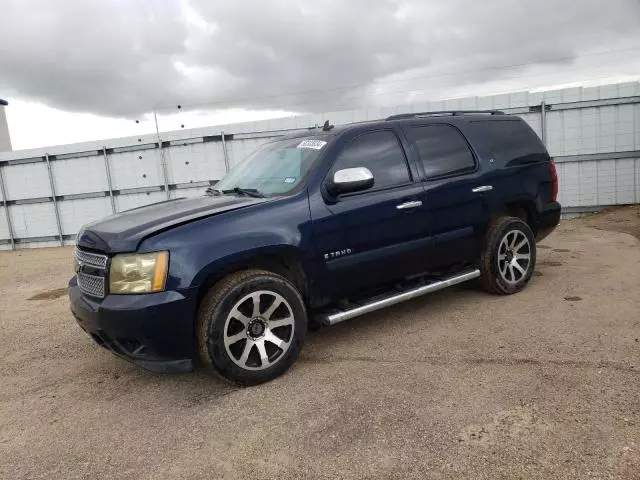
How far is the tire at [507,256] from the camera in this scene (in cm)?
499

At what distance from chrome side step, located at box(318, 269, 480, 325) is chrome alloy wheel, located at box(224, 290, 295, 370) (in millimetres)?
372

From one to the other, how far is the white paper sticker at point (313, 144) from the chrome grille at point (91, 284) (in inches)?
76.8

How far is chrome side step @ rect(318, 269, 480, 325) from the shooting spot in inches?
153

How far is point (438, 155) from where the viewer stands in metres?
4.69

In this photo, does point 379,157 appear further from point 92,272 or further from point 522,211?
point 92,272

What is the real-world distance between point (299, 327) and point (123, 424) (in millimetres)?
1312

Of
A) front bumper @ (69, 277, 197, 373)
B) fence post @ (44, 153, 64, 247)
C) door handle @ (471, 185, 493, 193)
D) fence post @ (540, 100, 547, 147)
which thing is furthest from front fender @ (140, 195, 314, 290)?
fence post @ (44, 153, 64, 247)

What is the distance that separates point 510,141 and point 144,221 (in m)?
3.76

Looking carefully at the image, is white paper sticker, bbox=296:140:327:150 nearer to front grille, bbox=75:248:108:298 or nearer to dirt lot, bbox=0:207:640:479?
dirt lot, bbox=0:207:640:479

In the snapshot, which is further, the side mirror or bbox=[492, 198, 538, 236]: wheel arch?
bbox=[492, 198, 538, 236]: wheel arch

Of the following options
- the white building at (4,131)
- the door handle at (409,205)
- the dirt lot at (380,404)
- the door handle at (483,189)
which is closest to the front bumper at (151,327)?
the dirt lot at (380,404)

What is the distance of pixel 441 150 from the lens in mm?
4734

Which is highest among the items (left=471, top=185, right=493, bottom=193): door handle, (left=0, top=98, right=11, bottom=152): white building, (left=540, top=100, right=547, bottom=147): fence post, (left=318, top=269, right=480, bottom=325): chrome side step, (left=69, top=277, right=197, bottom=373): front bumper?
(left=0, top=98, right=11, bottom=152): white building

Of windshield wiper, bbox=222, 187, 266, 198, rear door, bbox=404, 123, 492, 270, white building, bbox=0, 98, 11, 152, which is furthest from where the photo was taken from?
white building, bbox=0, 98, 11, 152
